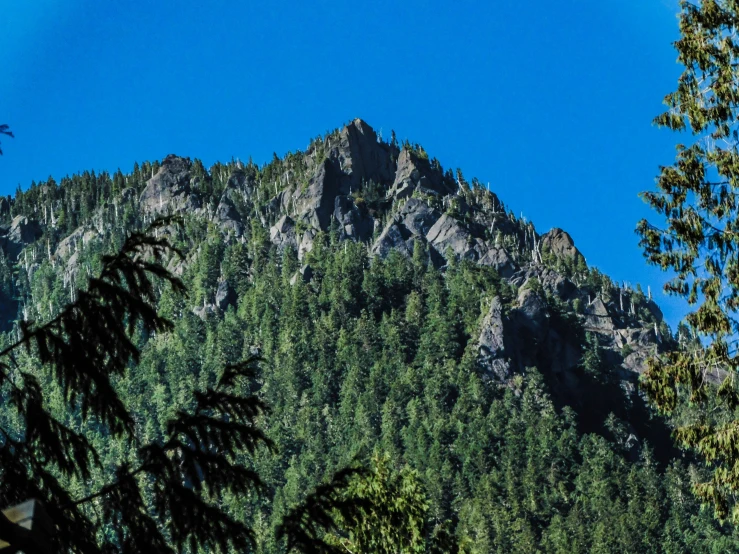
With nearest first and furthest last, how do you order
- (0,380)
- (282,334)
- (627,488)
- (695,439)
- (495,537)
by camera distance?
(0,380) < (695,439) < (495,537) < (627,488) < (282,334)

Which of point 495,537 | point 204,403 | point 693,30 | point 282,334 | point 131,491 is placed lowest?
point 131,491

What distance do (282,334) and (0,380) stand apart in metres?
188

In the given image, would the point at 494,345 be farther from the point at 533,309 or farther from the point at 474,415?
the point at 474,415

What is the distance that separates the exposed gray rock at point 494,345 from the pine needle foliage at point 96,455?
174512 millimetres

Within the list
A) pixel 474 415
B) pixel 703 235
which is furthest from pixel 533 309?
pixel 703 235

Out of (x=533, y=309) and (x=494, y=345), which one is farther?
(x=533, y=309)

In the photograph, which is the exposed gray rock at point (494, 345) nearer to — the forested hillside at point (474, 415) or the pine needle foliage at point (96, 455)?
the forested hillside at point (474, 415)

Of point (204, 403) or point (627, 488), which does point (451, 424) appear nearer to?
point (627, 488)

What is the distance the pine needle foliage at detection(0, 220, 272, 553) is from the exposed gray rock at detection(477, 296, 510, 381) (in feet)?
573

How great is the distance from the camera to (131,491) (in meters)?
8.51

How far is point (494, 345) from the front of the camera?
7244 inches

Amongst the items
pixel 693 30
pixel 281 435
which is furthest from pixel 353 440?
pixel 693 30

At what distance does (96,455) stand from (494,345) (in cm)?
17643

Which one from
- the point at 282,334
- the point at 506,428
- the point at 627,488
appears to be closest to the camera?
the point at 627,488
